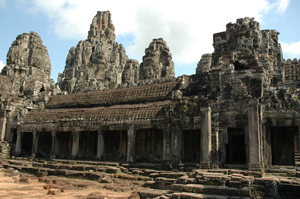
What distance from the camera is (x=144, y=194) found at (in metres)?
11.0

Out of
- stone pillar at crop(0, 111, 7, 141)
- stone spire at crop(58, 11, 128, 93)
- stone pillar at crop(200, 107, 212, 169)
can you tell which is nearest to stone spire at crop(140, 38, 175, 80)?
stone pillar at crop(0, 111, 7, 141)

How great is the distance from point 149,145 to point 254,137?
875 centimetres

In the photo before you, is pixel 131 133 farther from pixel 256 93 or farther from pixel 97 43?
pixel 97 43

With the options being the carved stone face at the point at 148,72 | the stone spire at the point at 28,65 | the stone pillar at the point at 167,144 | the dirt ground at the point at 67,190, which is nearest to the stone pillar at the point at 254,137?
the stone pillar at the point at 167,144

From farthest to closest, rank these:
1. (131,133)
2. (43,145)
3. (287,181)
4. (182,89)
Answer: (43,145)
(182,89)
(131,133)
(287,181)

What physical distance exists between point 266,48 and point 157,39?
22.9 m

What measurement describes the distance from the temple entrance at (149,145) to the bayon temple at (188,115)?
0.07m

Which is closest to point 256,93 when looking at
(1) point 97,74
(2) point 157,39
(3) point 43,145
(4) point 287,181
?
(4) point 287,181

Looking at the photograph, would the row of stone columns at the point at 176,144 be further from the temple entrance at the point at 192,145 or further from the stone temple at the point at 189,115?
the temple entrance at the point at 192,145

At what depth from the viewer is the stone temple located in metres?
14.8

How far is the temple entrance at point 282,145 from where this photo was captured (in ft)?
53.7

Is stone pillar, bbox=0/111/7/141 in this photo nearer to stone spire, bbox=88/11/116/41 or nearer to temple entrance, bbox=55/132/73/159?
temple entrance, bbox=55/132/73/159

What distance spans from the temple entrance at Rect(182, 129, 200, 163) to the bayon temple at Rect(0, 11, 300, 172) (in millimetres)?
69

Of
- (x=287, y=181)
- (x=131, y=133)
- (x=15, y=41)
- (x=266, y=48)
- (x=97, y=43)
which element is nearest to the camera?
(x=287, y=181)
